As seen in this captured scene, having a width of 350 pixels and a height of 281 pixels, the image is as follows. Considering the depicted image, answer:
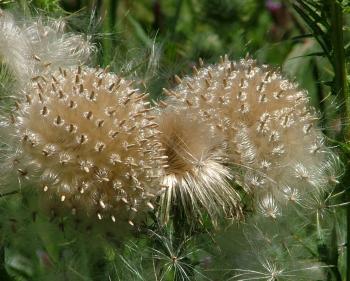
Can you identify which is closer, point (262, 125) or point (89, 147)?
point (89, 147)

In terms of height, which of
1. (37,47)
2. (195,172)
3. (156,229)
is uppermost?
(37,47)

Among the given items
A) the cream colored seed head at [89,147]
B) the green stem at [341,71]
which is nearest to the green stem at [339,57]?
the green stem at [341,71]

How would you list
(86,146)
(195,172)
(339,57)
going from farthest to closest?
(339,57)
(195,172)
(86,146)

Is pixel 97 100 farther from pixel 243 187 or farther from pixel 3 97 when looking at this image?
pixel 243 187

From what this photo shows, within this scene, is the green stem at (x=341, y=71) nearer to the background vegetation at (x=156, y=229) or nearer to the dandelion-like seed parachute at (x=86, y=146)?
the background vegetation at (x=156, y=229)

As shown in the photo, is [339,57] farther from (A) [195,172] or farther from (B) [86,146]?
(B) [86,146]

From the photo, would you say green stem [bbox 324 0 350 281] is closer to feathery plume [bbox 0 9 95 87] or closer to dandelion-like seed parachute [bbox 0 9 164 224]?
dandelion-like seed parachute [bbox 0 9 164 224]

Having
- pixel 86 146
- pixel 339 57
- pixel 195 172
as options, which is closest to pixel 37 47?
pixel 86 146

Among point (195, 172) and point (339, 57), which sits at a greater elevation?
point (339, 57)
